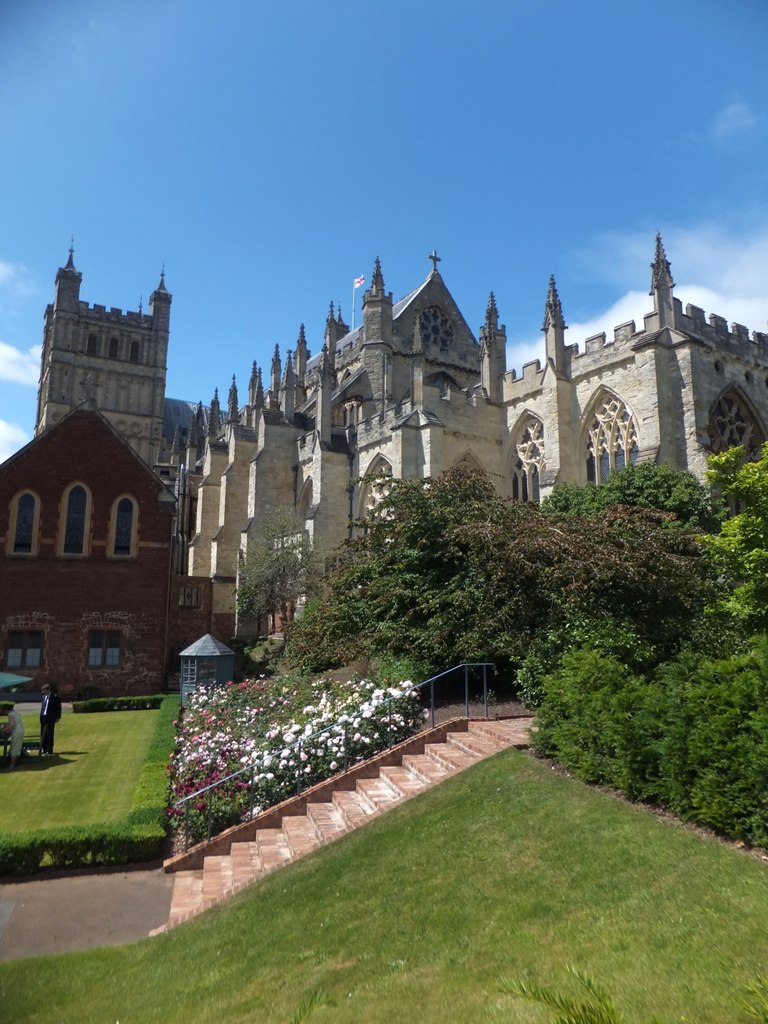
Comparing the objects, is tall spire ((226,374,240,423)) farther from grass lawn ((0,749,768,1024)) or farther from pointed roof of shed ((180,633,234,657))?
grass lawn ((0,749,768,1024))

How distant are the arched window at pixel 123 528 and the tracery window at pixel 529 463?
1556 cm

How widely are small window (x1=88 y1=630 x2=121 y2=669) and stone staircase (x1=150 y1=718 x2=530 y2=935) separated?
1685cm

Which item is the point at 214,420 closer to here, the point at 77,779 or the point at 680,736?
the point at 77,779

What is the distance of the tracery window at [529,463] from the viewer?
95.8ft

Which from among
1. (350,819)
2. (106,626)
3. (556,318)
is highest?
(556,318)

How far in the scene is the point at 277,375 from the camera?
51156mm

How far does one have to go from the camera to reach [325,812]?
9805 mm

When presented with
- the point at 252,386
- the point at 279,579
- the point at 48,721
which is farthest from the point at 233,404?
the point at 48,721

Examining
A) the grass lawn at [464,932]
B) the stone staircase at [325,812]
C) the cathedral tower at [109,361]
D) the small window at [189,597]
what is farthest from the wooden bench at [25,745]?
the cathedral tower at [109,361]

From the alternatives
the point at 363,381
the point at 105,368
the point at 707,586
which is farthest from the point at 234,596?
the point at 105,368

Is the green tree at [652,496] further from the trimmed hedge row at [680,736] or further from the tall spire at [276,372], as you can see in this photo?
the tall spire at [276,372]

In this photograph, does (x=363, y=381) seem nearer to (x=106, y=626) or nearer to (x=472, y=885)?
(x=106, y=626)

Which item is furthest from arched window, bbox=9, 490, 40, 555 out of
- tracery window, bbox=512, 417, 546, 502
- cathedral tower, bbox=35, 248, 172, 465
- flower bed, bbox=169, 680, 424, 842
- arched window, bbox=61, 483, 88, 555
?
cathedral tower, bbox=35, 248, 172, 465

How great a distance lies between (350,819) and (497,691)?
A: 19.4 feet
